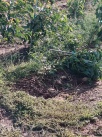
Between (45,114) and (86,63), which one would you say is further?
(86,63)

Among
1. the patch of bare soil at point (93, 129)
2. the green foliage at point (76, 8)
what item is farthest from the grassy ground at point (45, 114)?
Result: the green foliage at point (76, 8)

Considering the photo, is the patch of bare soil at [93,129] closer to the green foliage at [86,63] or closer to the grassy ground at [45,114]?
the grassy ground at [45,114]

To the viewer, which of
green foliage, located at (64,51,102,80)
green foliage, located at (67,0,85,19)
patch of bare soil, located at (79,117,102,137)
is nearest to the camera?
patch of bare soil, located at (79,117,102,137)

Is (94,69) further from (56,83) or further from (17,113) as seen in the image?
(17,113)

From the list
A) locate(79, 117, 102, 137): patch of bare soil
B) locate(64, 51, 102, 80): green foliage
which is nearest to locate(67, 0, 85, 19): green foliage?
locate(64, 51, 102, 80): green foliage

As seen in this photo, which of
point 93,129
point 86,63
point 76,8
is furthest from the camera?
point 76,8

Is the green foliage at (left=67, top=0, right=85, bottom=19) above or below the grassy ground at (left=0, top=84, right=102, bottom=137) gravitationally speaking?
above

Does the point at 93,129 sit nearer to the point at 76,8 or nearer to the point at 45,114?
the point at 45,114

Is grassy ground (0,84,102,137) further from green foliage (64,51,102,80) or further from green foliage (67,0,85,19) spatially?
green foliage (67,0,85,19)

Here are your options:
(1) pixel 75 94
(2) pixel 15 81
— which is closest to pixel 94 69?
(1) pixel 75 94

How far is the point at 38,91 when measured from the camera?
4512 mm

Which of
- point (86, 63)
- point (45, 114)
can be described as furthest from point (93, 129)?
point (86, 63)

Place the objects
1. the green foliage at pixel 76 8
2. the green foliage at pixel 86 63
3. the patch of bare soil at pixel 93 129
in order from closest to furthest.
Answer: the patch of bare soil at pixel 93 129 → the green foliage at pixel 86 63 → the green foliage at pixel 76 8

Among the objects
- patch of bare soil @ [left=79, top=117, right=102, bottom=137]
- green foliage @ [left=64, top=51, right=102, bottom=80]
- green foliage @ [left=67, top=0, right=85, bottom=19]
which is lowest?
patch of bare soil @ [left=79, top=117, right=102, bottom=137]
